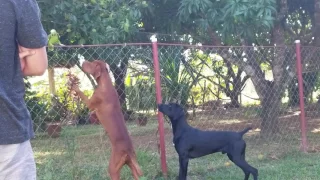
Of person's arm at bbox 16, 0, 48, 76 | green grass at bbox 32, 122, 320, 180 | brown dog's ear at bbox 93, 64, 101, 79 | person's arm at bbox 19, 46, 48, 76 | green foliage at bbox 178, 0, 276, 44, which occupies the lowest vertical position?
green grass at bbox 32, 122, 320, 180

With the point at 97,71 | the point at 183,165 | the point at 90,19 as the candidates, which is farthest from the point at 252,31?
the point at 97,71

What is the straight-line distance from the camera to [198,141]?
586 centimetres

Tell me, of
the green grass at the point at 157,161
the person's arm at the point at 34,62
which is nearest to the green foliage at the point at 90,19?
the green grass at the point at 157,161

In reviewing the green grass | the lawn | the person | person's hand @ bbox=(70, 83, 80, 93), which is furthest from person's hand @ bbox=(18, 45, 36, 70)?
the green grass

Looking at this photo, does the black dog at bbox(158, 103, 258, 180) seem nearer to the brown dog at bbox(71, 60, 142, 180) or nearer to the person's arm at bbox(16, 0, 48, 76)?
the brown dog at bbox(71, 60, 142, 180)

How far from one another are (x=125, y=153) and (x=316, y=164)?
10.3 feet

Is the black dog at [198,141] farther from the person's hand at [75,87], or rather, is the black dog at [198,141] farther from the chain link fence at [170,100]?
the person's hand at [75,87]

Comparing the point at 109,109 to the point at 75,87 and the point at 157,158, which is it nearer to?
the point at 75,87

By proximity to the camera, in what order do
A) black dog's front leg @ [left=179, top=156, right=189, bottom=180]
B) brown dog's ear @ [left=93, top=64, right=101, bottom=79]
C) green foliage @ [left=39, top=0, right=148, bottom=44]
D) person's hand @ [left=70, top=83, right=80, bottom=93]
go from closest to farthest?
brown dog's ear @ [left=93, top=64, right=101, bottom=79] < person's hand @ [left=70, top=83, right=80, bottom=93] < black dog's front leg @ [left=179, top=156, right=189, bottom=180] < green foliage @ [left=39, top=0, right=148, bottom=44]

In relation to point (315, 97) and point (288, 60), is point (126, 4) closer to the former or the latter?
point (288, 60)

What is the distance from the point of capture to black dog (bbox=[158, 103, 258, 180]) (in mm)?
5859

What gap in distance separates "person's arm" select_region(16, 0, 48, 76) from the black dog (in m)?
3.96

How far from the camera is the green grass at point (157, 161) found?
592cm

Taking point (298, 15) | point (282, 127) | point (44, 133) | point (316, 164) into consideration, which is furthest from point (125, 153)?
point (298, 15)
